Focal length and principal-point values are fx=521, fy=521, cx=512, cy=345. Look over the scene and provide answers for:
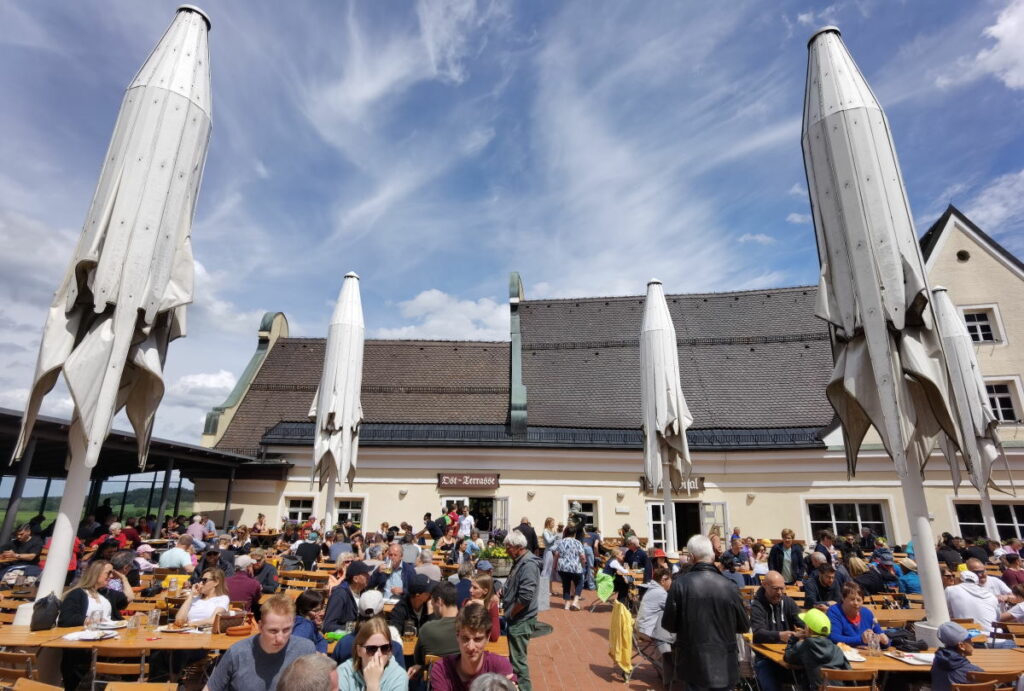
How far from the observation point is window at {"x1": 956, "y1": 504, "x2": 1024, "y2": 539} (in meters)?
15.5

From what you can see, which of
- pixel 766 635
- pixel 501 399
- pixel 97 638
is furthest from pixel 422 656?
pixel 501 399

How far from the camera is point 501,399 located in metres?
20.1

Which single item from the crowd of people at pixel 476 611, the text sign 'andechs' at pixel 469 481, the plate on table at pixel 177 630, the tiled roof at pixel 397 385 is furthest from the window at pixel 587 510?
the plate on table at pixel 177 630

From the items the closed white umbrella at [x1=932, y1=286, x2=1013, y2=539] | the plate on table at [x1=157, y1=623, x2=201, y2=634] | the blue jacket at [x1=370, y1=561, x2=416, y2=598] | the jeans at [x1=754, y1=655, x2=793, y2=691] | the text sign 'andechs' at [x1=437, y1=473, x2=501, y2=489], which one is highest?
the closed white umbrella at [x1=932, y1=286, x2=1013, y2=539]

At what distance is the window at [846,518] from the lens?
16109mm

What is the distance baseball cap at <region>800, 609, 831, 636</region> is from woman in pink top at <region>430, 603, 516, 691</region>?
3034 mm

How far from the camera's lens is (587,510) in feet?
56.6

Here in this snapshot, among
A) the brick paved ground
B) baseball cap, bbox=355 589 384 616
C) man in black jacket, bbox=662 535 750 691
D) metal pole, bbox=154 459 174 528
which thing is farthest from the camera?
metal pole, bbox=154 459 174 528

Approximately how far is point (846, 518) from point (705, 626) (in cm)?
1556

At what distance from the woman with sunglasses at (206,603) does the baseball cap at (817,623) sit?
567 cm

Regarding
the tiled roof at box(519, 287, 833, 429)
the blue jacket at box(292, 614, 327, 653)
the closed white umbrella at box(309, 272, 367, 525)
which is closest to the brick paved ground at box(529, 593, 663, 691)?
the blue jacket at box(292, 614, 327, 653)

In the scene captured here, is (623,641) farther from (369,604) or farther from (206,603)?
(206,603)

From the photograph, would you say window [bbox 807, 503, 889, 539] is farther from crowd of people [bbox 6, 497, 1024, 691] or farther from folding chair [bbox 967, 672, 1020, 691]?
folding chair [bbox 967, 672, 1020, 691]

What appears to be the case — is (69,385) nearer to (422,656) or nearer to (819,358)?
(422,656)
